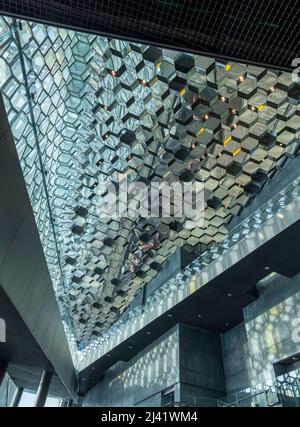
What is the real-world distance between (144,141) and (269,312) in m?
7.95

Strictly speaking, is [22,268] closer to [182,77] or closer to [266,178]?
[182,77]

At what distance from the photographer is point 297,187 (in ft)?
35.4

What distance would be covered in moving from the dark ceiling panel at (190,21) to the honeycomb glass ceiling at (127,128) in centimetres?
392

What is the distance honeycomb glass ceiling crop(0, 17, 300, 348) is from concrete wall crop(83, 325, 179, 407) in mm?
5257

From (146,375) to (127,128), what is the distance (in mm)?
12933

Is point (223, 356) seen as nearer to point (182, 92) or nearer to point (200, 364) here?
point (200, 364)

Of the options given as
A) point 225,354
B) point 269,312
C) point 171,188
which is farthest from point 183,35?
point 225,354

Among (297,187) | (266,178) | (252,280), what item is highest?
(266,178)

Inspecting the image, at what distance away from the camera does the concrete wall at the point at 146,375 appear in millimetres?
15656

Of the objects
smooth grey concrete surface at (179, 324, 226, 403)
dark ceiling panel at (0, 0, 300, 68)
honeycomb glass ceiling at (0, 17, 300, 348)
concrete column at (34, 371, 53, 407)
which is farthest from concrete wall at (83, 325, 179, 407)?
dark ceiling panel at (0, 0, 300, 68)

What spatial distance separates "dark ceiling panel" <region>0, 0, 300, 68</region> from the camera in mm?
3182

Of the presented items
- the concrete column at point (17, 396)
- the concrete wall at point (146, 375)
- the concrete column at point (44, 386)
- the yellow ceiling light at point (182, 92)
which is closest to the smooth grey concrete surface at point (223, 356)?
the concrete wall at point (146, 375)

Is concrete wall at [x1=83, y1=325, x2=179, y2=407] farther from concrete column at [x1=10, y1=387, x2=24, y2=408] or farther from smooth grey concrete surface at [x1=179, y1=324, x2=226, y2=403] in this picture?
concrete column at [x1=10, y1=387, x2=24, y2=408]

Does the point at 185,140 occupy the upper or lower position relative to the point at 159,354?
upper
